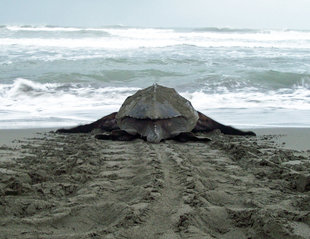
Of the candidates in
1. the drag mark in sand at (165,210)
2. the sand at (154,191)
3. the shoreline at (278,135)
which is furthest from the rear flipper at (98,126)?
the drag mark in sand at (165,210)

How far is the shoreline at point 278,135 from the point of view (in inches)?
190

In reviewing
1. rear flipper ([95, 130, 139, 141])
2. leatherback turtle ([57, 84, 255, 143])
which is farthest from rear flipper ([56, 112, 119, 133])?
rear flipper ([95, 130, 139, 141])

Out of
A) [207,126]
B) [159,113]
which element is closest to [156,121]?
[159,113]

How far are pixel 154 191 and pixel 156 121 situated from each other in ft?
7.65

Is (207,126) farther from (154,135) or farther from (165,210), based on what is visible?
(165,210)

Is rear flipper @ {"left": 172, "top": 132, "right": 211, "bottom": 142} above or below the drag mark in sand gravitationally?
above

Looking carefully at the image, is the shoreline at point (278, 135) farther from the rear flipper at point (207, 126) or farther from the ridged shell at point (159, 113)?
the ridged shell at point (159, 113)

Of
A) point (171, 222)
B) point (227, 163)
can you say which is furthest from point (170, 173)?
point (171, 222)

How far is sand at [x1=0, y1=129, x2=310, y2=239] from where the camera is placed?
A: 2209mm

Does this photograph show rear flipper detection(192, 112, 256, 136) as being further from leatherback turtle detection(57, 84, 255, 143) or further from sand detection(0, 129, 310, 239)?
sand detection(0, 129, 310, 239)

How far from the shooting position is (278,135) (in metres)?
5.42

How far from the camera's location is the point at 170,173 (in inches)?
132

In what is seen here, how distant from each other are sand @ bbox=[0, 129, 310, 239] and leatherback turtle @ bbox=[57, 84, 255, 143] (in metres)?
0.42

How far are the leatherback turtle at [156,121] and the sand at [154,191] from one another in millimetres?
423
